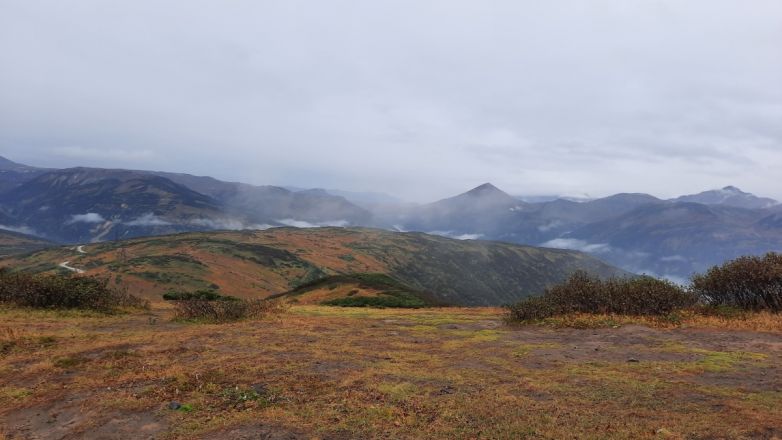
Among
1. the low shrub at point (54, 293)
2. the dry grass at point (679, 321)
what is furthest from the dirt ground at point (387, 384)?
the low shrub at point (54, 293)

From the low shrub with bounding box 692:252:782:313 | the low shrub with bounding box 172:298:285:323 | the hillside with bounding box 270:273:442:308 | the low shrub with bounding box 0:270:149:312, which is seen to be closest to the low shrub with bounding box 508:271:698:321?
the low shrub with bounding box 692:252:782:313

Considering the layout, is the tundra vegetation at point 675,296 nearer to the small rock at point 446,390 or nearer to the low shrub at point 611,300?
the low shrub at point 611,300

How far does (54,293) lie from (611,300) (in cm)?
2885

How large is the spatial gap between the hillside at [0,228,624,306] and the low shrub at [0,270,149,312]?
151ft

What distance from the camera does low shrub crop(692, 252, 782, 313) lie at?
22031 millimetres

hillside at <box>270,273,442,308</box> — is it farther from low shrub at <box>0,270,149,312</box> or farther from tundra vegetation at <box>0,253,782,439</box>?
tundra vegetation at <box>0,253,782,439</box>

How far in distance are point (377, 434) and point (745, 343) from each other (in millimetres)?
14588

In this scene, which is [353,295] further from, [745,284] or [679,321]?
[745,284]

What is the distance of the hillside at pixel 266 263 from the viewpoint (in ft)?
275

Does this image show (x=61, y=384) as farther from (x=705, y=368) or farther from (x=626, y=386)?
(x=705, y=368)

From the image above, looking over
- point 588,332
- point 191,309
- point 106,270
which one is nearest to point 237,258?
point 106,270

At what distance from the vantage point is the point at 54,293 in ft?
83.3

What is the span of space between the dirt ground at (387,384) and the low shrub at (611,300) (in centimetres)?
319

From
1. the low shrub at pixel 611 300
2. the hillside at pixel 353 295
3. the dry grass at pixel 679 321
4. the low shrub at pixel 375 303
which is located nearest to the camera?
the dry grass at pixel 679 321
